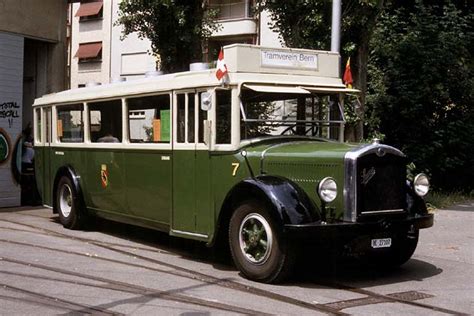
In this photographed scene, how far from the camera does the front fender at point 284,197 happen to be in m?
6.95

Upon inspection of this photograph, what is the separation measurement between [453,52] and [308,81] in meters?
9.79

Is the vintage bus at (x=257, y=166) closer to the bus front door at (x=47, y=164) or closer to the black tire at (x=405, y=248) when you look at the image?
the black tire at (x=405, y=248)

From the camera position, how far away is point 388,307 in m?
6.45

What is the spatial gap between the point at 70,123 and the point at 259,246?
17.6ft

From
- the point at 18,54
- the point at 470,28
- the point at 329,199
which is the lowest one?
the point at 329,199

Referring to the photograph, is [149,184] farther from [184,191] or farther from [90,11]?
[90,11]

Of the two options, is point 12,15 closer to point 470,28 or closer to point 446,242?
point 446,242

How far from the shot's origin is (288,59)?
845cm

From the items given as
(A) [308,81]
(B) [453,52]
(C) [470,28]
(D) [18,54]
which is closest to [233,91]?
(A) [308,81]

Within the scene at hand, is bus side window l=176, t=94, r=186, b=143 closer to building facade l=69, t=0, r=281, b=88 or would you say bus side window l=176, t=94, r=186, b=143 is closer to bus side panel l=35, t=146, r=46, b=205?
bus side panel l=35, t=146, r=46, b=205

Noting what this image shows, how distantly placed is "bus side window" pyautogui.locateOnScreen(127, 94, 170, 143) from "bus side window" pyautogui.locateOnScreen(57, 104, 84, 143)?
175cm

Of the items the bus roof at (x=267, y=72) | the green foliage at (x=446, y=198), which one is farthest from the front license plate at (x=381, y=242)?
the green foliage at (x=446, y=198)

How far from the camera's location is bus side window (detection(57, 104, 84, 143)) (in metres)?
11.1

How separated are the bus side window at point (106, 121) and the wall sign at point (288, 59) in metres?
2.73
